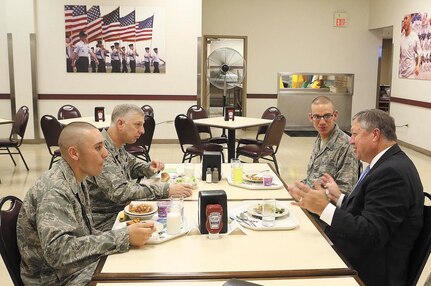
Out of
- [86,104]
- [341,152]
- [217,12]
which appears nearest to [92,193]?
[341,152]

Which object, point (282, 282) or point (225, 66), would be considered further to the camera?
point (225, 66)

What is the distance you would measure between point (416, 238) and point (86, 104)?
7.40 metres

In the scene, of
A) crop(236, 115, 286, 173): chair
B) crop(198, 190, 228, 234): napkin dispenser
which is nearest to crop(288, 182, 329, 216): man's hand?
crop(198, 190, 228, 234): napkin dispenser

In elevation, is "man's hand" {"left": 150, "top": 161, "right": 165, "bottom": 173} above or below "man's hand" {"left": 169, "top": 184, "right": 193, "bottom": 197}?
above

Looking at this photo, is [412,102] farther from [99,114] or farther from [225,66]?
[99,114]

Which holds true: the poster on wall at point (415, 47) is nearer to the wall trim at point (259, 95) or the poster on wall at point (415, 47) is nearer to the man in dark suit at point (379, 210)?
the wall trim at point (259, 95)

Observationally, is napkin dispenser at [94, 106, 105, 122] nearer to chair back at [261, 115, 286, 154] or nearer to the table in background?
the table in background

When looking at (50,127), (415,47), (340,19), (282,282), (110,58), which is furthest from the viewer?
(340,19)

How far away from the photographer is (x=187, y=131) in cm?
576

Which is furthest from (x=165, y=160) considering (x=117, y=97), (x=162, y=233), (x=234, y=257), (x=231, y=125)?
(x=234, y=257)

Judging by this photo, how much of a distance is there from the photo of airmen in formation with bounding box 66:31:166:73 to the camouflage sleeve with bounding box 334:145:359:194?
591 cm

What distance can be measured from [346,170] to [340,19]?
788cm

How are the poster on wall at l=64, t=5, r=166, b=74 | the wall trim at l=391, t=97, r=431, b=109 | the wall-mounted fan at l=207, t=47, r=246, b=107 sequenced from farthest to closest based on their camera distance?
the wall-mounted fan at l=207, t=47, r=246, b=107 < the poster on wall at l=64, t=5, r=166, b=74 < the wall trim at l=391, t=97, r=431, b=109

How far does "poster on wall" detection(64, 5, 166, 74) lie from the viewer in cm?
836
